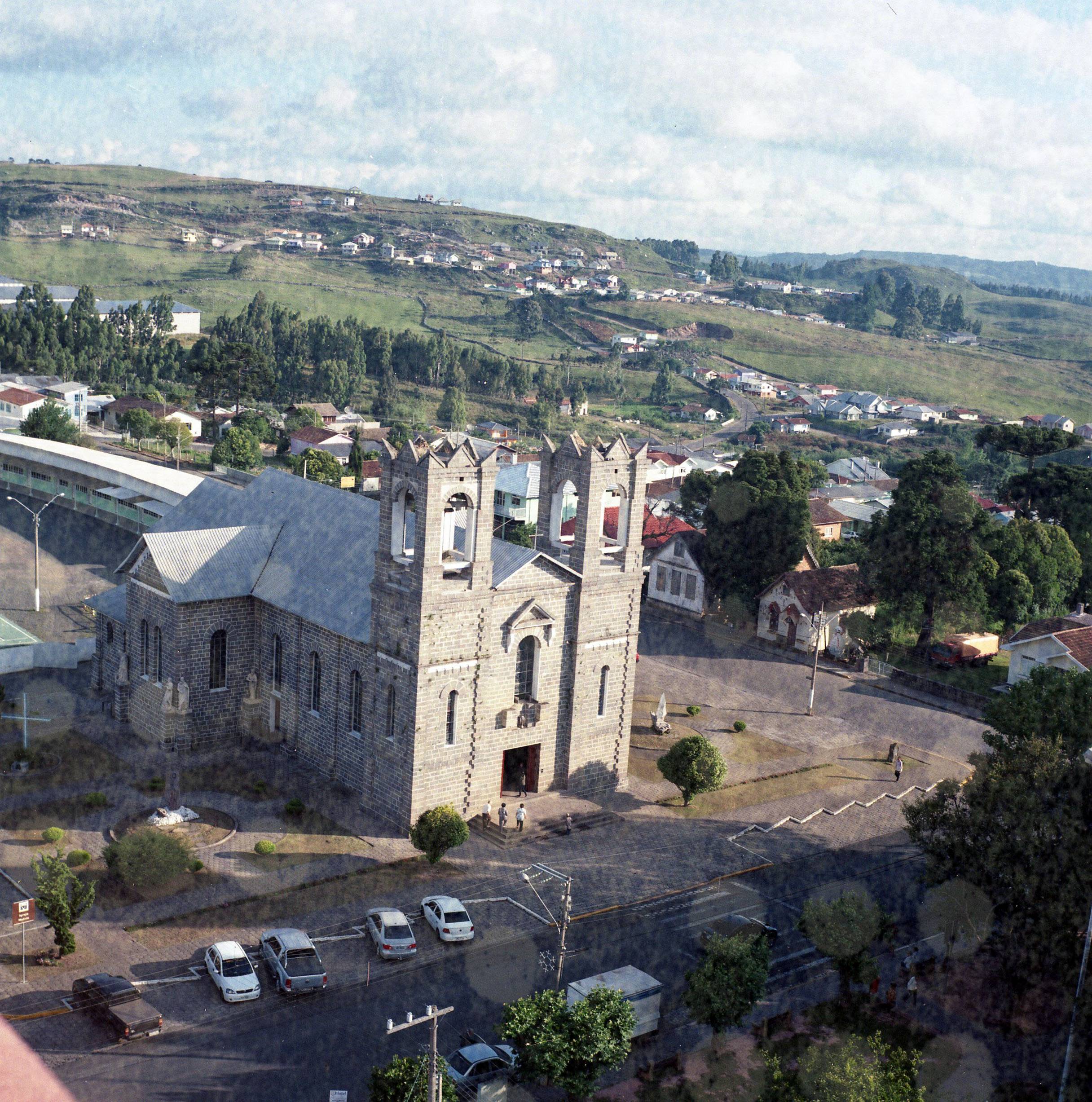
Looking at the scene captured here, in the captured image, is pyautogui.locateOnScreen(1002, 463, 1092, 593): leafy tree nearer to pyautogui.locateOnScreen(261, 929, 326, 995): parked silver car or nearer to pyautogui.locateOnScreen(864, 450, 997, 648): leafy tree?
pyautogui.locateOnScreen(864, 450, 997, 648): leafy tree

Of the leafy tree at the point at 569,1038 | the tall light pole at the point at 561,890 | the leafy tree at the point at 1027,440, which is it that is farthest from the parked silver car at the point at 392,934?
the leafy tree at the point at 1027,440

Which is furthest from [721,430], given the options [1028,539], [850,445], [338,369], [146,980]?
[146,980]

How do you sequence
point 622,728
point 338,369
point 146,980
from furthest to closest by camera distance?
point 338,369 → point 622,728 → point 146,980

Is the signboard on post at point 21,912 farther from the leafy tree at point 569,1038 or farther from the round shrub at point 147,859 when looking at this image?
the leafy tree at point 569,1038

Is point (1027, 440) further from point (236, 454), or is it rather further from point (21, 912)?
point (21, 912)

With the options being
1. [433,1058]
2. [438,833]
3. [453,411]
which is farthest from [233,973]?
[453,411]

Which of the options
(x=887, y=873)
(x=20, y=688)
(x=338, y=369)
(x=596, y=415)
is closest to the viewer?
(x=887, y=873)

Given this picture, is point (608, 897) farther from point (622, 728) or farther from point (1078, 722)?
point (1078, 722)
